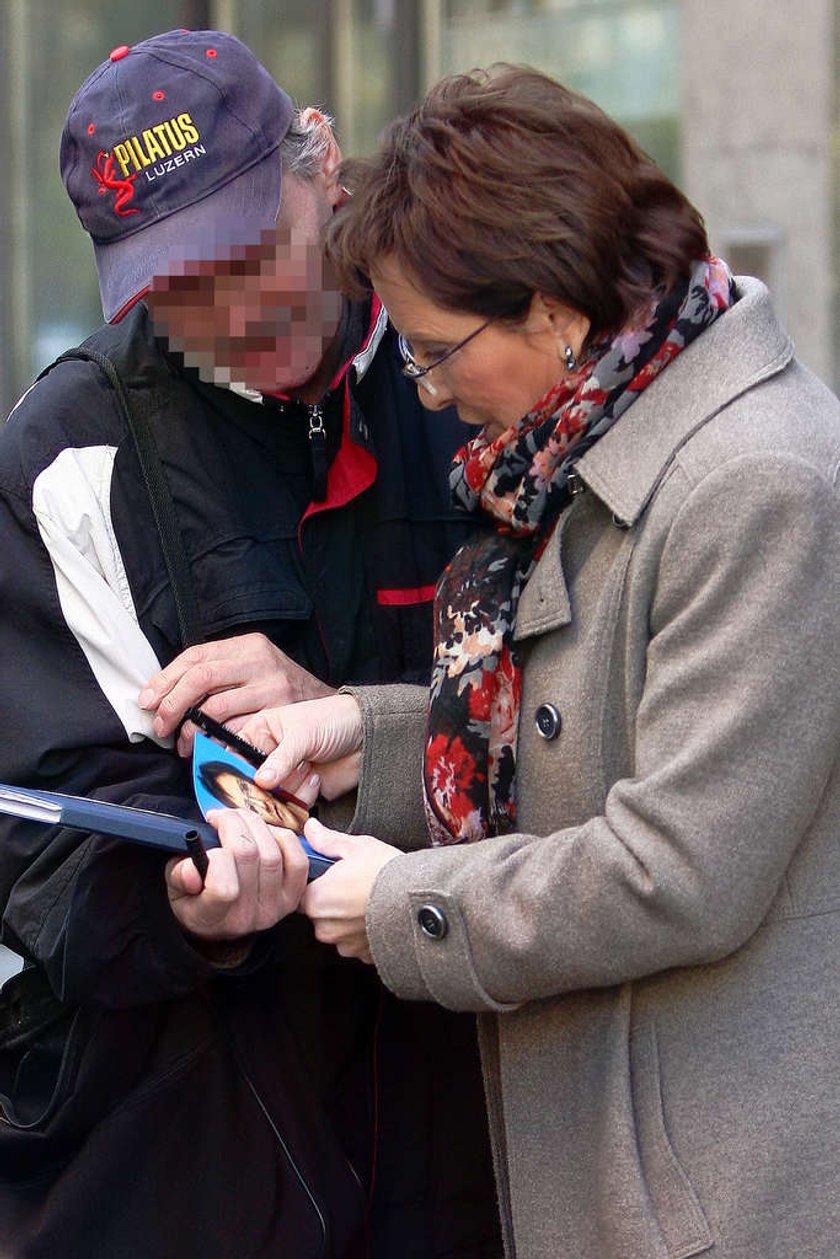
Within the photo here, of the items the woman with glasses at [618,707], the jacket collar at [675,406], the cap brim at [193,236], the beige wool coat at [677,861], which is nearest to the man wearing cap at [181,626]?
the cap brim at [193,236]

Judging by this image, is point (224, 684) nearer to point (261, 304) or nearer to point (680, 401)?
point (261, 304)

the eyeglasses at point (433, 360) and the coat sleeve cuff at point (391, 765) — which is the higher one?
the eyeglasses at point (433, 360)

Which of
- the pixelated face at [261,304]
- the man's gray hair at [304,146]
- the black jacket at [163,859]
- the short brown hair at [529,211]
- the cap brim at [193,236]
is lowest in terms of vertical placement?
the black jacket at [163,859]

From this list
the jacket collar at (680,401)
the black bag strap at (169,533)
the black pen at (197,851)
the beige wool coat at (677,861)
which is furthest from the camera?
the black bag strap at (169,533)

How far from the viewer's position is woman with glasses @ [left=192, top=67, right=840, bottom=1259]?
1729 mm

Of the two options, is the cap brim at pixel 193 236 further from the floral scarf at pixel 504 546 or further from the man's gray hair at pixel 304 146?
the floral scarf at pixel 504 546

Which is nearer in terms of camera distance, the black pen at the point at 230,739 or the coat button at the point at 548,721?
the coat button at the point at 548,721

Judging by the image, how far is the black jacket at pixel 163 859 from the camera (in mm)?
2127

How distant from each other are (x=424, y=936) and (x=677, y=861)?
31 centimetres

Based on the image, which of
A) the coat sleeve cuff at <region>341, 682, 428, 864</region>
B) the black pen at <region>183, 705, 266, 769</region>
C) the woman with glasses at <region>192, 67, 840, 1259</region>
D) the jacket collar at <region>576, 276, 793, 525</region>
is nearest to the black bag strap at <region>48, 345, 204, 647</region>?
the black pen at <region>183, 705, 266, 769</region>

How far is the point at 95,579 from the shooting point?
84.6 inches

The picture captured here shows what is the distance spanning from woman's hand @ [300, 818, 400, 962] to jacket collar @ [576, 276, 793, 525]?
19.7 inches

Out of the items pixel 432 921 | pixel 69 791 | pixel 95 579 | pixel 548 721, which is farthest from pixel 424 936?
pixel 95 579

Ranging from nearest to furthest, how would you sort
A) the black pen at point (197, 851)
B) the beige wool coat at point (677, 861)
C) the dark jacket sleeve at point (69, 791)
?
the beige wool coat at point (677, 861)
the black pen at point (197, 851)
the dark jacket sleeve at point (69, 791)
